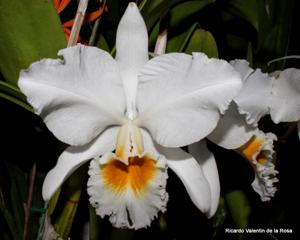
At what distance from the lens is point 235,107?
92 centimetres

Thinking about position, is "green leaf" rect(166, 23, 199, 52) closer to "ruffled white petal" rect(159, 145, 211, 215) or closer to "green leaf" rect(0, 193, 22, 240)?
"ruffled white petal" rect(159, 145, 211, 215)

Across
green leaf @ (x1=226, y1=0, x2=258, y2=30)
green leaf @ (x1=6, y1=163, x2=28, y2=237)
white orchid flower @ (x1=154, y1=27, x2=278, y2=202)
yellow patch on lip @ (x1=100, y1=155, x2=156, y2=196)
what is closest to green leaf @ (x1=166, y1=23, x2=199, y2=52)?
white orchid flower @ (x1=154, y1=27, x2=278, y2=202)

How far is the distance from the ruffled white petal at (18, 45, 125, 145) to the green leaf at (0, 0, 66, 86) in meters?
0.14

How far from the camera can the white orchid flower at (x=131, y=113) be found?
2.60 feet

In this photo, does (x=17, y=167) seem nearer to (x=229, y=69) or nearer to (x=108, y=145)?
(x=108, y=145)

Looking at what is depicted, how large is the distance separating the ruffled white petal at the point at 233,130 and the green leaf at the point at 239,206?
0.92 ft

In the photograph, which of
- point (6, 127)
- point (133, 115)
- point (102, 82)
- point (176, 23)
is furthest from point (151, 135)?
point (6, 127)

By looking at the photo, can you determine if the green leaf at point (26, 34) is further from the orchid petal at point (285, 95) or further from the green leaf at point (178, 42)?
the orchid petal at point (285, 95)

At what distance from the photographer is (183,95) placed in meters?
0.84

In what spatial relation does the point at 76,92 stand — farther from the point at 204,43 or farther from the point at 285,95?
the point at 285,95

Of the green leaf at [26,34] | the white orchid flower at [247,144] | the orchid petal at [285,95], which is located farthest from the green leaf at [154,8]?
the orchid petal at [285,95]

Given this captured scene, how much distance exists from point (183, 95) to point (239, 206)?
50cm

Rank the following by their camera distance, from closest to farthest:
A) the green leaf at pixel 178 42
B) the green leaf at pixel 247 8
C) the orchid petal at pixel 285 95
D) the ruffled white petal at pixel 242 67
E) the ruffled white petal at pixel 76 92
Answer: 1. the ruffled white petal at pixel 76 92
2. the ruffled white petal at pixel 242 67
3. the orchid petal at pixel 285 95
4. the green leaf at pixel 178 42
5. the green leaf at pixel 247 8

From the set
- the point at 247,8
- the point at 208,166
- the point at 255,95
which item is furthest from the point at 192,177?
the point at 247,8
